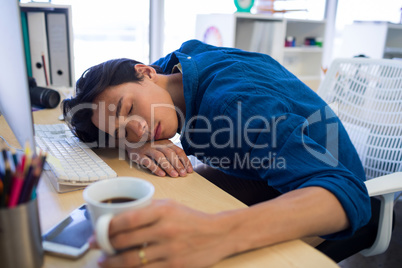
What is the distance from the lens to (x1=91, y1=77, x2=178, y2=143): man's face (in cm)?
88

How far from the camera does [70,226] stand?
21.3 inches

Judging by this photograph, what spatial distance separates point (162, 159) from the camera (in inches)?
32.4

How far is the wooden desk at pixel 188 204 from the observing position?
1.58ft

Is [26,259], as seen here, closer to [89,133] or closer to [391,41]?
[89,133]

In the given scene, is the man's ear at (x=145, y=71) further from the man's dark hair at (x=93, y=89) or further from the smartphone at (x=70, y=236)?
the smartphone at (x=70, y=236)

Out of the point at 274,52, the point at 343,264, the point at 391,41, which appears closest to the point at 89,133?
the point at 343,264

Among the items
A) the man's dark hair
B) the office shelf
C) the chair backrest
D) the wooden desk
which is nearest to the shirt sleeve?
the wooden desk

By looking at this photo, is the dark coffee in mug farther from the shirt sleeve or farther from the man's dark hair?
the man's dark hair

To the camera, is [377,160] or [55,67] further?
[55,67]

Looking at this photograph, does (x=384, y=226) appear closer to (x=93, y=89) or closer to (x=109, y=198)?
(x=109, y=198)

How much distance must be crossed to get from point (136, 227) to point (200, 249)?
0.10 metres

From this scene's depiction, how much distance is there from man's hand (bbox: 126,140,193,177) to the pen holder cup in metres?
0.37

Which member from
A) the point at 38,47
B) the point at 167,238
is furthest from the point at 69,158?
the point at 38,47

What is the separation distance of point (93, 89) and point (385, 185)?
30.8 inches
